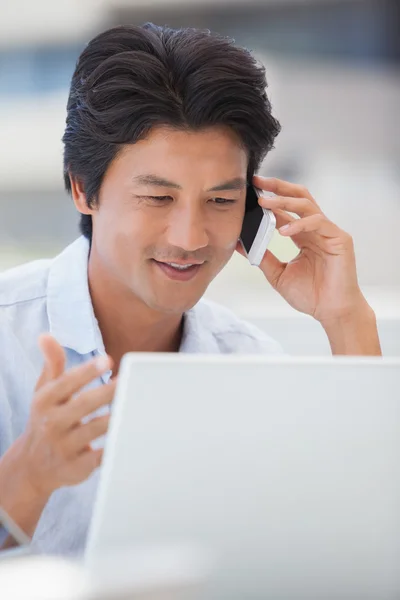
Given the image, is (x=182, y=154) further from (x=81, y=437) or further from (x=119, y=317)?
(x=81, y=437)

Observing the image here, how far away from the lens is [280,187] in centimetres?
172

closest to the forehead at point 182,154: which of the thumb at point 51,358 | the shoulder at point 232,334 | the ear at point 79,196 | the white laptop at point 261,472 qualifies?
the ear at point 79,196

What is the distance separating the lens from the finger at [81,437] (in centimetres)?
99

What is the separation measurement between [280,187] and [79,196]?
399 mm

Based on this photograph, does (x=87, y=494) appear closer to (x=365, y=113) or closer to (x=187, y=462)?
(x=187, y=462)

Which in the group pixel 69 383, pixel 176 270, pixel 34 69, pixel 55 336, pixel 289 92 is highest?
pixel 34 69

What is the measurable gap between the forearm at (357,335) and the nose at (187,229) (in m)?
0.39

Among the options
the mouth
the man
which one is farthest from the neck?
the mouth

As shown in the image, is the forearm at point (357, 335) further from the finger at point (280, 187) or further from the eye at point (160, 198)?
the eye at point (160, 198)

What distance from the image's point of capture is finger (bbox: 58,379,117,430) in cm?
95

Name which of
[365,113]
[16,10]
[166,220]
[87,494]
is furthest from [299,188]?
[16,10]

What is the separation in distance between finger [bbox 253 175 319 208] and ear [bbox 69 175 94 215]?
1.08ft

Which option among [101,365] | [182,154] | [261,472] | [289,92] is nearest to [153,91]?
[182,154]

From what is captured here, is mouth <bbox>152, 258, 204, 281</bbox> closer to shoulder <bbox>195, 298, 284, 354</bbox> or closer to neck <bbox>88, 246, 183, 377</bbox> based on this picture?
neck <bbox>88, 246, 183, 377</bbox>
